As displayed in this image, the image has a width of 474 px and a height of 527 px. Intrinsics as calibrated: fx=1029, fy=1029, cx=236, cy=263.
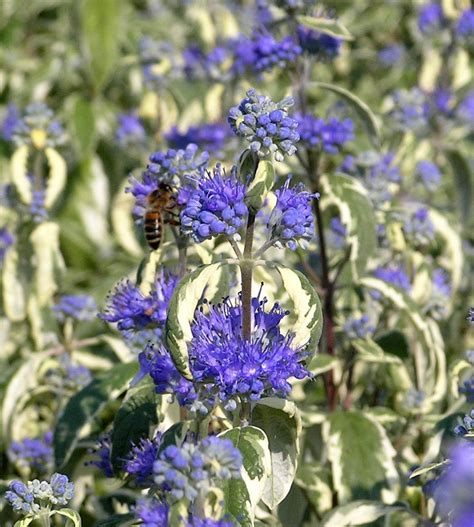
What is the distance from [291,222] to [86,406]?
103cm

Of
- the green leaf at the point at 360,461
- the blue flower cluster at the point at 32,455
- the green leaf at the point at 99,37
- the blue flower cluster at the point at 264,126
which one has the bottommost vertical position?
the green leaf at the point at 360,461

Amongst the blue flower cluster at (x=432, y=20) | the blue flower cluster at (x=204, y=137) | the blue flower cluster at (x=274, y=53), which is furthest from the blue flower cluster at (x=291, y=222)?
the blue flower cluster at (x=432, y=20)

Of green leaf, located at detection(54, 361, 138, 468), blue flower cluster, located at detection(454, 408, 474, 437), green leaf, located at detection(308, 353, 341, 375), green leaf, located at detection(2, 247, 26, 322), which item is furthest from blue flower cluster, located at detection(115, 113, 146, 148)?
blue flower cluster, located at detection(454, 408, 474, 437)

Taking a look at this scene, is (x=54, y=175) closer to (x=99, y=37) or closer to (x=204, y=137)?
(x=204, y=137)

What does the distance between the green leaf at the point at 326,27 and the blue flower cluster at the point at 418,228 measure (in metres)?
0.54

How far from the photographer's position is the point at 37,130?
9.53 feet

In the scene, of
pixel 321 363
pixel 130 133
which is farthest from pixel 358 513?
pixel 130 133

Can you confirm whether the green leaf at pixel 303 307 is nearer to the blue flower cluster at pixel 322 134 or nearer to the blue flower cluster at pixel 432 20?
the blue flower cluster at pixel 322 134

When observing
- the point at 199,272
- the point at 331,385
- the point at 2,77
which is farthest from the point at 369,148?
the point at 2,77

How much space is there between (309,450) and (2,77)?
2.56 meters

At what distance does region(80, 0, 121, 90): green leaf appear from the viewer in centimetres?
404

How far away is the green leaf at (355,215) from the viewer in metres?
2.47

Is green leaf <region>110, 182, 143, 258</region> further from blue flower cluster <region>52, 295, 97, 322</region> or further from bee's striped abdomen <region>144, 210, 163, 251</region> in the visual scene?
bee's striped abdomen <region>144, 210, 163, 251</region>

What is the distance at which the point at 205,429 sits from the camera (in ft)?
5.44
